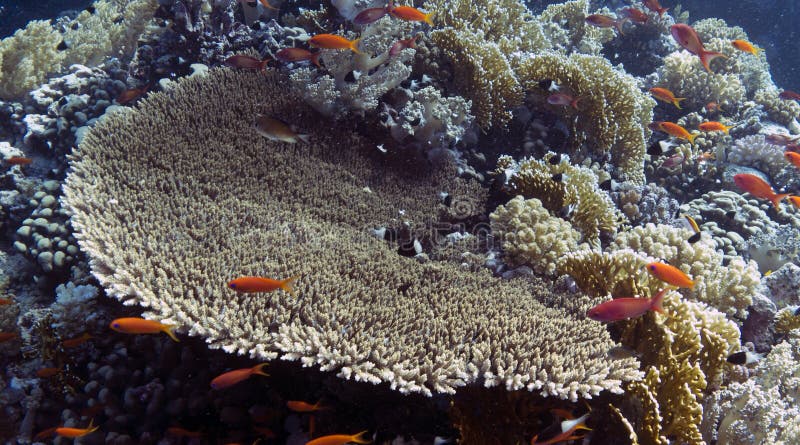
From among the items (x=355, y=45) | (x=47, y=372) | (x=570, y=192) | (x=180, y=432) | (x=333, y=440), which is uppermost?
(x=355, y=45)

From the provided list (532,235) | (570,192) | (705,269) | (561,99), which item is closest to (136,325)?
(532,235)

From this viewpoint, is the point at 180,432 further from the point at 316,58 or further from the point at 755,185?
the point at 755,185

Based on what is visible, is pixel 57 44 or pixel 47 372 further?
pixel 57 44

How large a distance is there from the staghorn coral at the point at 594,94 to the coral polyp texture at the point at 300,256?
1.91 m

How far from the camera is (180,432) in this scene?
2.91 m

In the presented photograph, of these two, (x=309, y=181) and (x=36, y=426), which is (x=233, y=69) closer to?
(x=309, y=181)

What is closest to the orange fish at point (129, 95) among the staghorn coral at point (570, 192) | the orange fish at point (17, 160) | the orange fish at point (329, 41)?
the orange fish at point (17, 160)

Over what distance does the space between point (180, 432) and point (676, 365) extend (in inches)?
146

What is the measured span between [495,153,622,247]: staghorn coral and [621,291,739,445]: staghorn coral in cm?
127

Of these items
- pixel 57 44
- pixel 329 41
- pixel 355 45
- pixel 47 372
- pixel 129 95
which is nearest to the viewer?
pixel 47 372

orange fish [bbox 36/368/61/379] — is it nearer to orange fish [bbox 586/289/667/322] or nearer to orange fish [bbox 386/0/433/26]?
orange fish [bbox 586/289/667/322]

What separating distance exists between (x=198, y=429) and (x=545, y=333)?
266 centimetres

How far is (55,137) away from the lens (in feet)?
18.4

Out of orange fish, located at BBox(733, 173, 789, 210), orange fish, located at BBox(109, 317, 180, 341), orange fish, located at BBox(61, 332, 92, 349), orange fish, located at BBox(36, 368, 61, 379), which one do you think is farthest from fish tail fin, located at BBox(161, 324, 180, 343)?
orange fish, located at BBox(733, 173, 789, 210)
